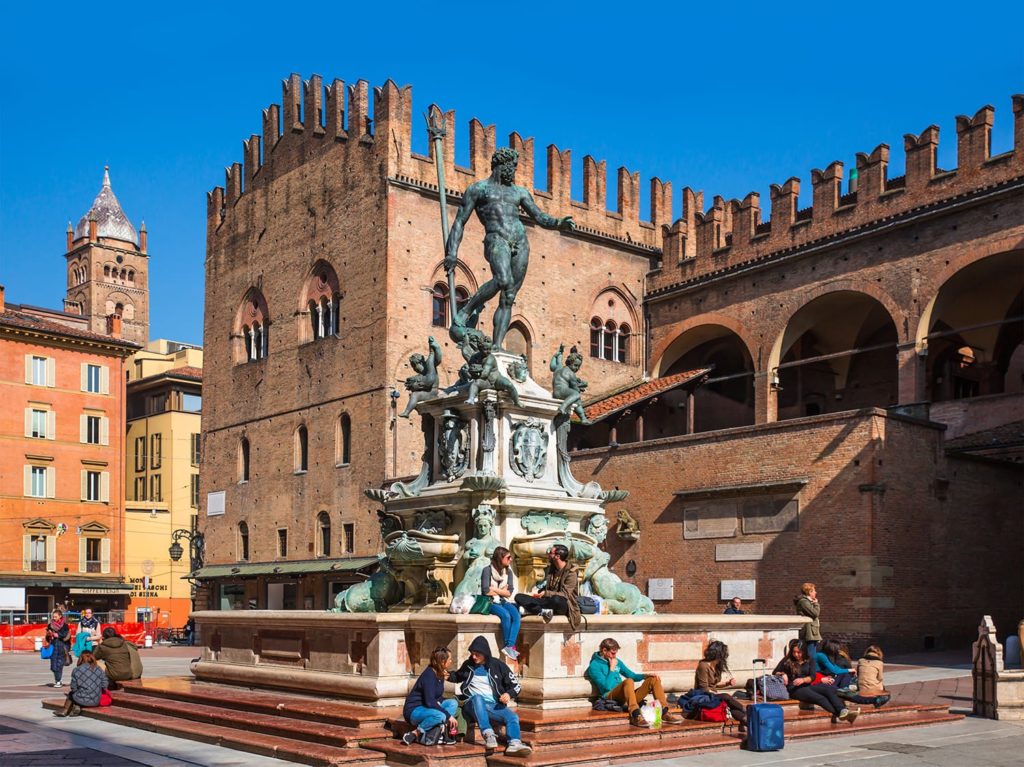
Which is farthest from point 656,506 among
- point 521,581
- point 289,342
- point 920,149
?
point 521,581

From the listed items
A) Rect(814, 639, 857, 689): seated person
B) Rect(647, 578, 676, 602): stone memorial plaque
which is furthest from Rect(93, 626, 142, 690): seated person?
Rect(647, 578, 676, 602): stone memorial plaque

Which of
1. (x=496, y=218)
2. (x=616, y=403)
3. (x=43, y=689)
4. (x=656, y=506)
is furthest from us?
(x=616, y=403)

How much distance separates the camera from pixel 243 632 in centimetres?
1233

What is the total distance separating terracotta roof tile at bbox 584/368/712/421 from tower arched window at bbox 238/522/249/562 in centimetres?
1150

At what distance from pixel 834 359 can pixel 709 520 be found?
37.0 feet

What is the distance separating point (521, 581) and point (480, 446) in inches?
52.3

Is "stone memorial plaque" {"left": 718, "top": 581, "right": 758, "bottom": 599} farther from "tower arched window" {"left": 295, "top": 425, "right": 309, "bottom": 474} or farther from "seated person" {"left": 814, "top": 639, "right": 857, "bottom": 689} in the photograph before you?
"tower arched window" {"left": 295, "top": 425, "right": 309, "bottom": 474}

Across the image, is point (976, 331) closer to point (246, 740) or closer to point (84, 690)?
point (84, 690)

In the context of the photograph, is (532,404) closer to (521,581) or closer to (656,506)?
(521,581)

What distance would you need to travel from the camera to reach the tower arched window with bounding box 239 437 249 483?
39000 millimetres

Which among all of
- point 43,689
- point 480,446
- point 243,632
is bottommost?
point 43,689

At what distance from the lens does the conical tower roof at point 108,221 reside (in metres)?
106

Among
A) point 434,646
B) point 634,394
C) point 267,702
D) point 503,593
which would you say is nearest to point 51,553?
point 634,394

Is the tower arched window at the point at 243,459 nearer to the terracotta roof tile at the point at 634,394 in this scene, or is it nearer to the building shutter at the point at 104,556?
the terracotta roof tile at the point at 634,394
